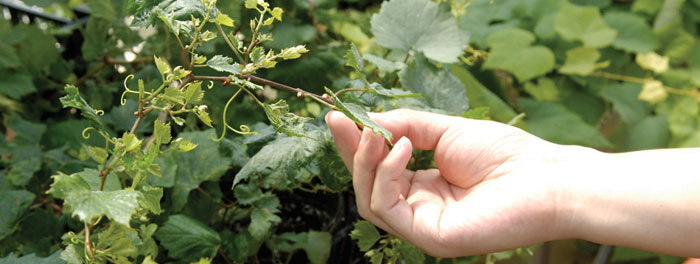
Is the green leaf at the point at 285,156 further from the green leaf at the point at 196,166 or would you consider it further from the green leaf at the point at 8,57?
the green leaf at the point at 8,57

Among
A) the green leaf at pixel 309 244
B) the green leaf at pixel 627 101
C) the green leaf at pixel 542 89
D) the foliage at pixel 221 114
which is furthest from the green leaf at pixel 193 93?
the green leaf at pixel 627 101

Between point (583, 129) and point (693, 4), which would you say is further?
point (693, 4)

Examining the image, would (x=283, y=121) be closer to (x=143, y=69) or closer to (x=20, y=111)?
(x=143, y=69)

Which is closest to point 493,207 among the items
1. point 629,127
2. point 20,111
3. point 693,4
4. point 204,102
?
point 204,102

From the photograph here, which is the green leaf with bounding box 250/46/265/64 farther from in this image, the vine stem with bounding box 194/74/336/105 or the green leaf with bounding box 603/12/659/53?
the green leaf with bounding box 603/12/659/53

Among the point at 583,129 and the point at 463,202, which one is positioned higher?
the point at 463,202

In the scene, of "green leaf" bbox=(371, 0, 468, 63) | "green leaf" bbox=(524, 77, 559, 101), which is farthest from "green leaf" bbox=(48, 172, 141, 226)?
"green leaf" bbox=(524, 77, 559, 101)
